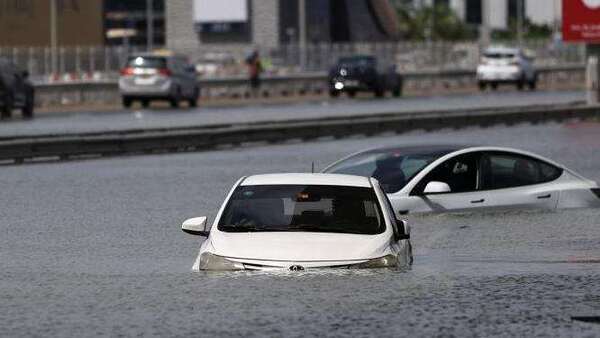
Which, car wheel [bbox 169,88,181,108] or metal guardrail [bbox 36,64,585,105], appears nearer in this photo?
car wheel [bbox 169,88,181,108]

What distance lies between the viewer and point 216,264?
43.2ft

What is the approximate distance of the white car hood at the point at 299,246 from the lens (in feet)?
42.5

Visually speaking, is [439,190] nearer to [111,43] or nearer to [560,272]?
[560,272]

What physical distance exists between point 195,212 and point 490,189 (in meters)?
4.29

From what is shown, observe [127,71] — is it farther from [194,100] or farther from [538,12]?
[538,12]

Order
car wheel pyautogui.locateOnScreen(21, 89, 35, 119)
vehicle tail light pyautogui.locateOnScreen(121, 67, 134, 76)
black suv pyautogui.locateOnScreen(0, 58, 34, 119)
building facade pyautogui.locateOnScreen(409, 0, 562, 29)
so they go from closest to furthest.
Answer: black suv pyautogui.locateOnScreen(0, 58, 34, 119)
car wheel pyautogui.locateOnScreen(21, 89, 35, 119)
vehicle tail light pyautogui.locateOnScreen(121, 67, 134, 76)
building facade pyautogui.locateOnScreen(409, 0, 562, 29)

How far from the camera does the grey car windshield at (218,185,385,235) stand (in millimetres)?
13633

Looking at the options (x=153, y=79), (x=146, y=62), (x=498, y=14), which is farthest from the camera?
(x=498, y=14)

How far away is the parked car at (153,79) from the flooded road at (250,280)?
3023 cm

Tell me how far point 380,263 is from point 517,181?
7.55 meters

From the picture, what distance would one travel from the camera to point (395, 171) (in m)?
20.0

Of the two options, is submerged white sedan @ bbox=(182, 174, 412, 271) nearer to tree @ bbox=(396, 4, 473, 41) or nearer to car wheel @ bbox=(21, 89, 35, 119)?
car wheel @ bbox=(21, 89, 35, 119)

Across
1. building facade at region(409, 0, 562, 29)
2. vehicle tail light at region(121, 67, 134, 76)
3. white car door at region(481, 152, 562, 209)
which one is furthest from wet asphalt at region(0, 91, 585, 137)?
building facade at region(409, 0, 562, 29)

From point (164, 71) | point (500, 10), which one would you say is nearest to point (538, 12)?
point (500, 10)
